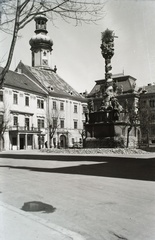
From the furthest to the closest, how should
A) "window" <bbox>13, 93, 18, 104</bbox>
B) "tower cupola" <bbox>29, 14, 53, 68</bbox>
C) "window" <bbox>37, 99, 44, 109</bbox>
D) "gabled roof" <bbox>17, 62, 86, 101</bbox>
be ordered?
"tower cupola" <bbox>29, 14, 53, 68</bbox> < "gabled roof" <bbox>17, 62, 86, 101</bbox> < "window" <bbox>37, 99, 44, 109</bbox> < "window" <bbox>13, 93, 18, 104</bbox>

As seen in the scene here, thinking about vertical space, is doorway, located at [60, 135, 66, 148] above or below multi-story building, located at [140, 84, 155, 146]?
below

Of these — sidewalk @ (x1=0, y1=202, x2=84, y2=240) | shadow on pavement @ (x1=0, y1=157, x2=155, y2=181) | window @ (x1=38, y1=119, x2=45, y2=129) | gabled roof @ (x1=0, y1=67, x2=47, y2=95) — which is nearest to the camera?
sidewalk @ (x1=0, y1=202, x2=84, y2=240)

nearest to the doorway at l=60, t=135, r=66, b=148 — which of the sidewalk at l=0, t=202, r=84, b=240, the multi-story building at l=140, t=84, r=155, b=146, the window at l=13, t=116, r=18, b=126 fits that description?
the window at l=13, t=116, r=18, b=126

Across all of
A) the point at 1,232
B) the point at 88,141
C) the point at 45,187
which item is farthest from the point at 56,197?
the point at 88,141

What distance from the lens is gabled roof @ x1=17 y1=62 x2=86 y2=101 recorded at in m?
52.6

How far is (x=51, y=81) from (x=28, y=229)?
175 feet

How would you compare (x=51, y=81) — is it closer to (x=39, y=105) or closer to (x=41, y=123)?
(x=39, y=105)

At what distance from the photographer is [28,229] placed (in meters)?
4.43

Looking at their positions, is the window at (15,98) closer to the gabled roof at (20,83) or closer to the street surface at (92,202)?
the gabled roof at (20,83)

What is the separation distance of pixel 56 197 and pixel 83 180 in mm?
2636

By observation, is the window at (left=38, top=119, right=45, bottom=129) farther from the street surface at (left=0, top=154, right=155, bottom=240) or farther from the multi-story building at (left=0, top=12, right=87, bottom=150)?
the street surface at (left=0, top=154, right=155, bottom=240)

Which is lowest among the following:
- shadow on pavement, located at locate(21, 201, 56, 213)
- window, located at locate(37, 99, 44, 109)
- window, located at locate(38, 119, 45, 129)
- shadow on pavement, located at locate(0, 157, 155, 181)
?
shadow on pavement, located at locate(0, 157, 155, 181)

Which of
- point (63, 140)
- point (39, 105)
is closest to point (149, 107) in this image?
point (63, 140)

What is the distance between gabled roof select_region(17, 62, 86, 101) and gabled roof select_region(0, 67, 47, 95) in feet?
5.09
